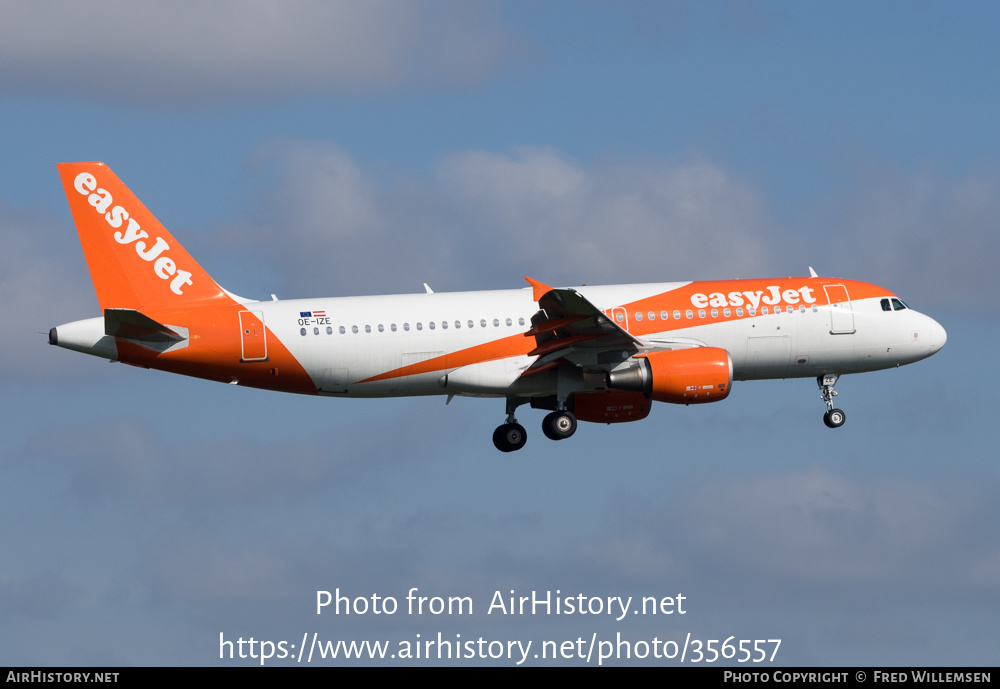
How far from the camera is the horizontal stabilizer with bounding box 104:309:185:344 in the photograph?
50438 millimetres

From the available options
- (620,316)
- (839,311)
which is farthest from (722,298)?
(839,311)

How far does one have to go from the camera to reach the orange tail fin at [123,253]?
53.4 metres

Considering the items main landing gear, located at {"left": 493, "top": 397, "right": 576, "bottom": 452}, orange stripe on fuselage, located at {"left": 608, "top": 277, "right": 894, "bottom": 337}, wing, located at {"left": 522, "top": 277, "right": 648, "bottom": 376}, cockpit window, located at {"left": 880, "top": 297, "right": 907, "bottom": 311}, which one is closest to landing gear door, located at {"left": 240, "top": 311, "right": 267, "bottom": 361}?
wing, located at {"left": 522, "top": 277, "right": 648, "bottom": 376}

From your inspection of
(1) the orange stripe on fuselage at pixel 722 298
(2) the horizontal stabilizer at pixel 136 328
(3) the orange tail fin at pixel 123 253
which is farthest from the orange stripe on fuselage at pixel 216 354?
(1) the orange stripe on fuselage at pixel 722 298

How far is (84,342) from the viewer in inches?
2024

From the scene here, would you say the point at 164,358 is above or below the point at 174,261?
below

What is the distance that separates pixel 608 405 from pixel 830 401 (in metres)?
9.18

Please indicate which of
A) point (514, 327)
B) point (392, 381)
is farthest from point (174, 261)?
point (514, 327)

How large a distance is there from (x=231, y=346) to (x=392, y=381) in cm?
610

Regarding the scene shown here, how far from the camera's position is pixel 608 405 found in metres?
Result: 58.7

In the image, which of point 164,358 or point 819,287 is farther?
point 819,287

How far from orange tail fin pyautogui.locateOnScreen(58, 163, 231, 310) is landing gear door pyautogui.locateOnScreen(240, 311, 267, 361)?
65.4 inches

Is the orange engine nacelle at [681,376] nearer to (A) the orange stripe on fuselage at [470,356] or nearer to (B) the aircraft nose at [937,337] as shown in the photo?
(A) the orange stripe on fuselage at [470,356]

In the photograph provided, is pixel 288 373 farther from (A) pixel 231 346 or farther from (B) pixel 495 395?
(B) pixel 495 395
